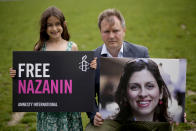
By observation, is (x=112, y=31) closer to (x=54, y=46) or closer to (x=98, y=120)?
(x=54, y=46)

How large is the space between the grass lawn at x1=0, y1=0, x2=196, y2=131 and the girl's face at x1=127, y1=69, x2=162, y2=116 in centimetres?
163

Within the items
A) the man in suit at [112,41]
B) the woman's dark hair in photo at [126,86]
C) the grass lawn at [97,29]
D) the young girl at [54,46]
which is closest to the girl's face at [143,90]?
the woman's dark hair in photo at [126,86]

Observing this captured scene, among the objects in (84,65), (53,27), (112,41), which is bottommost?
(84,65)

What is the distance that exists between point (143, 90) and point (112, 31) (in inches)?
29.1

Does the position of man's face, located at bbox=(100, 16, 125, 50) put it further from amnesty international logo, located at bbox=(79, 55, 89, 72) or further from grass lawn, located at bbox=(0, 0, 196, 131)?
grass lawn, located at bbox=(0, 0, 196, 131)

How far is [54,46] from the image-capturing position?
3172 millimetres

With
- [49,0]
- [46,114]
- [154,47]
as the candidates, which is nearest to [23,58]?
[46,114]

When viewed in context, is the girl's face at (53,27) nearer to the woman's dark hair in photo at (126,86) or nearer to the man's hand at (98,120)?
the woman's dark hair in photo at (126,86)

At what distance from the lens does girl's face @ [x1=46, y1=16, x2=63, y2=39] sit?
118 inches

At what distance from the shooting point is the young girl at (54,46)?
299 centimetres

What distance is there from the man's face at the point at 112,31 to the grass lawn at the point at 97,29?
2012 mm

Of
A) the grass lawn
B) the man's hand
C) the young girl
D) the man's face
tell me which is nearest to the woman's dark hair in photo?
the man's hand

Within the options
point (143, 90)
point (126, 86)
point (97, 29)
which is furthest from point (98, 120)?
point (97, 29)

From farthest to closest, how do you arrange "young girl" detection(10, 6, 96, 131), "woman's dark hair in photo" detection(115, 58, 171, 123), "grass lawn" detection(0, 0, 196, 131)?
"grass lawn" detection(0, 0, 196, 131)
"young girl" detection(10, 6, 96, 131)
"woman's dark hair in photo" detection(115, 58, 171, 123)
